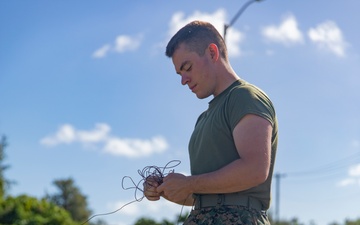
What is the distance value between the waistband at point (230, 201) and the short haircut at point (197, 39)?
2.44 feet

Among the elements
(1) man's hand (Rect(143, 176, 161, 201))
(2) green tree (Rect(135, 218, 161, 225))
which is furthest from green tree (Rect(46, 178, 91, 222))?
(1) man's hand (Rect(143, 176, 161, 201))

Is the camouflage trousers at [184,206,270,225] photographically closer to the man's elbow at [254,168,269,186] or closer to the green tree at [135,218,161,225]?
→ the man's elbow at [254,168,269,186]

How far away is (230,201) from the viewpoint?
359 cm

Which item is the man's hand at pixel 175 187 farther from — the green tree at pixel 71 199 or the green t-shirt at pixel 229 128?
the green tree at pixel 71 199

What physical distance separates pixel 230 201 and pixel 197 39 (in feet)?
2.82

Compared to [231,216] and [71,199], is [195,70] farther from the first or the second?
[71,199]

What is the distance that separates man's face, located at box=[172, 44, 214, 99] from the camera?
12.5ft

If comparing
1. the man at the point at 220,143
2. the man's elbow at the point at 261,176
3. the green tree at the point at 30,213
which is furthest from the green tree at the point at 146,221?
the man's elbow at the point at 261,176

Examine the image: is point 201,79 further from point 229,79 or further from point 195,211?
point 195,211

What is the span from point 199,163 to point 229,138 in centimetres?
23

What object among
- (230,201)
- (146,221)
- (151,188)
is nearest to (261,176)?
(230,201)

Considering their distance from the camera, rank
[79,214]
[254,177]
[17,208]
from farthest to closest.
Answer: [79,214], [17,208], [254,177]

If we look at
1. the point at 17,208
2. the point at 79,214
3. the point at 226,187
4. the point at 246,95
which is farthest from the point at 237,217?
the point at 79,214

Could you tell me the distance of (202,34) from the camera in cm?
385
